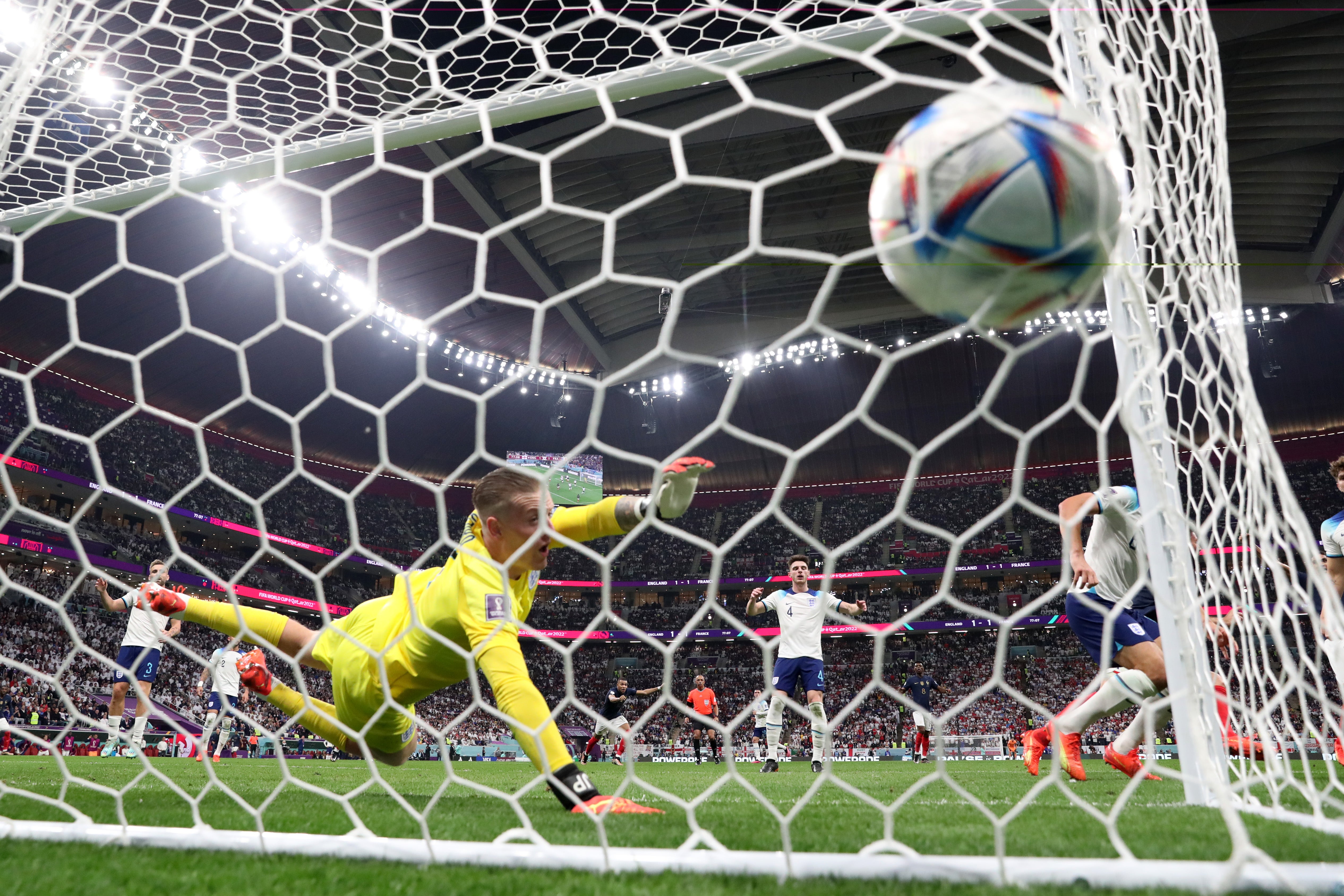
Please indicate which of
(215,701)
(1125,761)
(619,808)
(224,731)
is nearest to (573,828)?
(619,808)

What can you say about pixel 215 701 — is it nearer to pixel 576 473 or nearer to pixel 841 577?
pixel 576 473

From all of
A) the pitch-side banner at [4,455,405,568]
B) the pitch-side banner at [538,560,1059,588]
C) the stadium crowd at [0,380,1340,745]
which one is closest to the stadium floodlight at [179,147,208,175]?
the pitch-side banner at [4,455,405,568]

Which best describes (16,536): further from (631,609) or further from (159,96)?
(631,609)

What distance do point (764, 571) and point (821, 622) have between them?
22.2 metres

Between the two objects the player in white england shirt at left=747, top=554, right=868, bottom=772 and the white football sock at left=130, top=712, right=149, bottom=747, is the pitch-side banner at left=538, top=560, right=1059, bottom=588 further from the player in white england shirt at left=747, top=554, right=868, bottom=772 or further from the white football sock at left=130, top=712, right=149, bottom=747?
the white football sock at left=130, top=712, right=149, bottom=747

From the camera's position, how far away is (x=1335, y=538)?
425cm

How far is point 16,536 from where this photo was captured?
59.2 ft

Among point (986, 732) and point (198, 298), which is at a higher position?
point (198, 298)

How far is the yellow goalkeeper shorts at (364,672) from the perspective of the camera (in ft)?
9.42

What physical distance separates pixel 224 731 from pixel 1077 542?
28.5ft

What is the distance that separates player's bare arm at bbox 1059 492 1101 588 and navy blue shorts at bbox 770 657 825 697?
355 cm

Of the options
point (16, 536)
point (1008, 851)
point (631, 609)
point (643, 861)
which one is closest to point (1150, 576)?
point (1008, 851)

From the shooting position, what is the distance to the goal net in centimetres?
195

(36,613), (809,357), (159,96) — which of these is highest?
(159,96)
